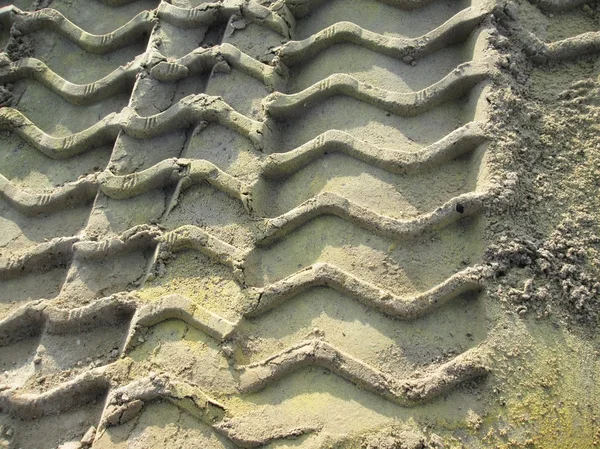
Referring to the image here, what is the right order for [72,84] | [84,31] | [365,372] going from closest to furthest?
[365,372], [72,84], [84,31]

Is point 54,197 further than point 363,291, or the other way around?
point 54,197

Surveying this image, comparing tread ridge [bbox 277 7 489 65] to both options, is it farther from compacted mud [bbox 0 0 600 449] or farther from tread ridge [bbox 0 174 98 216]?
tread ridge [bbox 0 174 98 216]

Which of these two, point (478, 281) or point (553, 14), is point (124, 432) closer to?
point (478, 281)

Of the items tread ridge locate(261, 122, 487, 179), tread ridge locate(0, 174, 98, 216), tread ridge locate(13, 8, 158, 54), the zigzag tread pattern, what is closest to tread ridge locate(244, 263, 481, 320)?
the zigzag tread pattern

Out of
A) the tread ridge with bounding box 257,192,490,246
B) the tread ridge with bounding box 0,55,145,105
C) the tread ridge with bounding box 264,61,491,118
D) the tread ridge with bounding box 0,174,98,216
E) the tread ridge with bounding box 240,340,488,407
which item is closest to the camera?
the tread ridge with bounding box 240,340,488,407

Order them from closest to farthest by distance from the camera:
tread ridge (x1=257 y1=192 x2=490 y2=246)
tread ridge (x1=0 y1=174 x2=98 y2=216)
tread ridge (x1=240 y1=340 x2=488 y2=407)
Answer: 1. tread ridge (x1=240 y1=340 x2=488 y2=407)
2. tread ridge (x1=257 y1=192 x2=490 y2=246)
3. tread ridge (x1=0 y1=174 x2=98 y2=216)

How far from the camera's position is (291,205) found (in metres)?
1.56

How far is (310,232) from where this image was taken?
1498 millimetres

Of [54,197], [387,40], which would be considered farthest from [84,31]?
[387,40]

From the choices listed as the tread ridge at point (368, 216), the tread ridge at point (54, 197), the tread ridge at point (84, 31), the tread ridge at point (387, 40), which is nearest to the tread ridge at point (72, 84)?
the tread ridge at point (84, 31)

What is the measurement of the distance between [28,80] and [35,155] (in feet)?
1.11

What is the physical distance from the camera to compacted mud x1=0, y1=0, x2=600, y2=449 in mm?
1266

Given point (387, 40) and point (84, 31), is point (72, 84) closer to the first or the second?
point (84, 31)

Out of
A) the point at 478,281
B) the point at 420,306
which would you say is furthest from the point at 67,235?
the point at 478,281
